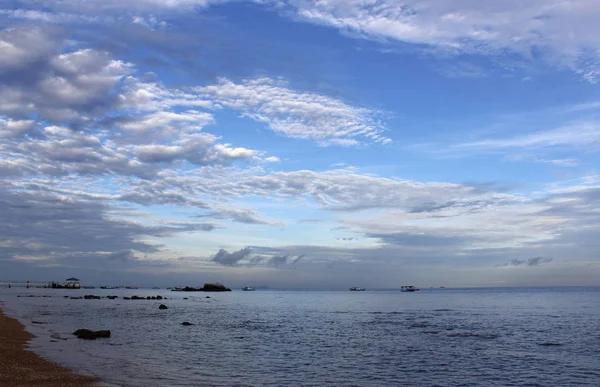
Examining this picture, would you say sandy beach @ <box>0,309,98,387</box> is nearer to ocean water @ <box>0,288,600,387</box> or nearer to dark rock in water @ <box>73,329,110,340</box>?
ocean water @ <box>0,288,600,387</box>

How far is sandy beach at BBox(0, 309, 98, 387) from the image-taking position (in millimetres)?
24938

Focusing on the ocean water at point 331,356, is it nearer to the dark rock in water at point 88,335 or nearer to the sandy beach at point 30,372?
the dark rock in water at point 88,335

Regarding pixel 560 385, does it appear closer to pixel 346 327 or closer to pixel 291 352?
pixel 291 352

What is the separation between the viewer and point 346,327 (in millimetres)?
66250

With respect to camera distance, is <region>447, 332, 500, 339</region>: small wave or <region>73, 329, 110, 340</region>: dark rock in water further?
<region>447, 332, 500, 339</region>: small wave

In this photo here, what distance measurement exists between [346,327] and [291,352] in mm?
25925

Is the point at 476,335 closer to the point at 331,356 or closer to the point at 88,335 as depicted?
the point at 331,356

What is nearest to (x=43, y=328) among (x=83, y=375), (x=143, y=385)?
(x=83, y=375)

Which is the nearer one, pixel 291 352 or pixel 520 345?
pixel 291 352

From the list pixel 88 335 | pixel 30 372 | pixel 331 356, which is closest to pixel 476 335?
pixel 331 356

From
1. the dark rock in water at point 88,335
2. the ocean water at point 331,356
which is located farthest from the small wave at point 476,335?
the dark rock in water at point 88,335

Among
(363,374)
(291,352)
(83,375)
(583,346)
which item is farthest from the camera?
(583,346)

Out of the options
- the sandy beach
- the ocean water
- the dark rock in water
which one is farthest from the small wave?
the sandy beach

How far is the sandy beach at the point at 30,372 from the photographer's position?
24.9 meters
